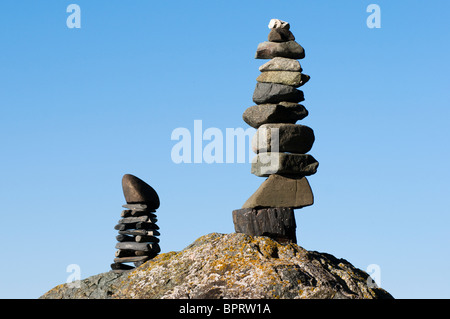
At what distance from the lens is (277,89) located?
1606 centimetres

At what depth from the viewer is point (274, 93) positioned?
16031 mm

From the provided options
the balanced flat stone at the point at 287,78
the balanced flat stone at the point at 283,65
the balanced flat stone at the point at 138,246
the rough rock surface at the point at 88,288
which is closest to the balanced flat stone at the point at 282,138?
the balanced flat stone at the point at 287,78

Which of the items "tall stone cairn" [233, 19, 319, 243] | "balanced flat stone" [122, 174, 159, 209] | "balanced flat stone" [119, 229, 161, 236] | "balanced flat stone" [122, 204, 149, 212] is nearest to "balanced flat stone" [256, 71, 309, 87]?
"tall stone cairn" [233, 19, 319, 243]

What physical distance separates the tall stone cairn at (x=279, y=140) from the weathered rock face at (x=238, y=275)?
51.2 inches

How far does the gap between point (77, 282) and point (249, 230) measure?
175 inches

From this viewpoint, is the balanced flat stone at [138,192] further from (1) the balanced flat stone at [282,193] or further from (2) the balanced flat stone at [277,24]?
(2) the balanced flat stone at [277,24]

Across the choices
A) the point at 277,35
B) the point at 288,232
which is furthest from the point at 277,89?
the point at 288,232

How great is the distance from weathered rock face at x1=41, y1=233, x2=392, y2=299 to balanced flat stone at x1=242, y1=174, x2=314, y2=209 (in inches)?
63.6

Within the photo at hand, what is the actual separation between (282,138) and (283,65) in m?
2.07

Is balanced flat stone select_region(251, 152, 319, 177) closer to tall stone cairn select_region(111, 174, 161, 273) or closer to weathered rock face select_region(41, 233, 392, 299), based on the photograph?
weathered rock face select_region(41, 233, 392, 299)

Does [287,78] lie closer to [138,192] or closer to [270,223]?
[270,223]
